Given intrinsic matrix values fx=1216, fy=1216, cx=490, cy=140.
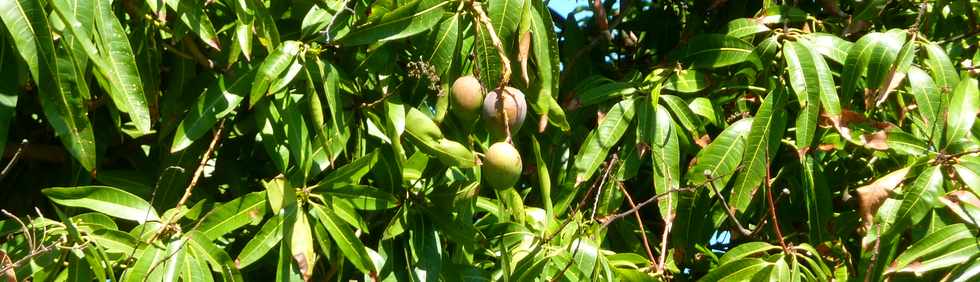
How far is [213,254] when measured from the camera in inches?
63.4

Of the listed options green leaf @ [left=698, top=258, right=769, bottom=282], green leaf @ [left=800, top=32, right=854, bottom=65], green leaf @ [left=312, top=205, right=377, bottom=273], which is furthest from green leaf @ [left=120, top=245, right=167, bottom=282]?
green leaf @ [left=800, top=32, right=854, bottom=65]

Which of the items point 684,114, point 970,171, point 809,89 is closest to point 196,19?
point 684,114

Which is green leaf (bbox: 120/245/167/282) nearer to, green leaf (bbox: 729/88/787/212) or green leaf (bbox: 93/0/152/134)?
green leaf (bbox: 93/0/152/134)

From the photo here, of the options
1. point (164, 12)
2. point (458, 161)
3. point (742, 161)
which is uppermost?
point (164, 12)

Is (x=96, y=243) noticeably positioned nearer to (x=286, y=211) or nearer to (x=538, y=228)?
(x=286, y=211)

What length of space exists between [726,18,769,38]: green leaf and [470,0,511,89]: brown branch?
66cm

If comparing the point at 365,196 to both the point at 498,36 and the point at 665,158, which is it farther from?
the point at 665,158

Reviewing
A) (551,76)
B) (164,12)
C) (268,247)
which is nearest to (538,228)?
(551,76)

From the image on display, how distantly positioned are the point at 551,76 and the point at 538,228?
33 cm

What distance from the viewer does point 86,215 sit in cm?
164

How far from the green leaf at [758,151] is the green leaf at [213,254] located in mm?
817

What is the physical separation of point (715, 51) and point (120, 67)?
1069 millimetres

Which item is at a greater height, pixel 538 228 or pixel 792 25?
pixel 792 25

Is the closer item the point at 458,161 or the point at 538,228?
the point at 458,161
